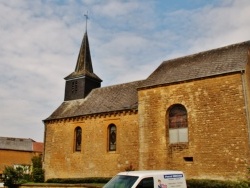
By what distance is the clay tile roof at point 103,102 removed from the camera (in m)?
25.5

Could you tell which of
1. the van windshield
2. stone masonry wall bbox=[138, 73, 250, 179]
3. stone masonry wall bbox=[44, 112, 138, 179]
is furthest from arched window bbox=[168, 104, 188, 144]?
the van windshield

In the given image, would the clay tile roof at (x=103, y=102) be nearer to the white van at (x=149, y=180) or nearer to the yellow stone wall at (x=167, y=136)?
the yellow stone wall at (x=167, y=136)

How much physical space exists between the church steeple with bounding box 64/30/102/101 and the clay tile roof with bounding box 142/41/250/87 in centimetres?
927

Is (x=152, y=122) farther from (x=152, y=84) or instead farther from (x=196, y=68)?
(x=196, y=68)

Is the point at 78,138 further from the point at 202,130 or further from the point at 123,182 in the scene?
the point at 123,182

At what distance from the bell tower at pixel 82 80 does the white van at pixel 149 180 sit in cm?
2020

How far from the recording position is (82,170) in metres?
25.6

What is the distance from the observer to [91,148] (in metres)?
25.7

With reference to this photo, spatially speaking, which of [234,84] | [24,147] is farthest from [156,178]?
[24,147]

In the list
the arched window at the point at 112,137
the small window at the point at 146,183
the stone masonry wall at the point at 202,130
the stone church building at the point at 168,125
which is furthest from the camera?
the arched window at the point at 112,137

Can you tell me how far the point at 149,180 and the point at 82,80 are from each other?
71.6 ft

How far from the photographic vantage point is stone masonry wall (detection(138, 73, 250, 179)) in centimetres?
1775

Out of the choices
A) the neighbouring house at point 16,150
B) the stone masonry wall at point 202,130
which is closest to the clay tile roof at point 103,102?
the stone masonry wall at point 202,130

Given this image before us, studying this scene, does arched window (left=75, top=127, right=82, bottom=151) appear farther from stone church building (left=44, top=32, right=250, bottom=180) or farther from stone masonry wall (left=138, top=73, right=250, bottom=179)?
stone masonry wall (left=138, top=73, right=250, bottom=179)
